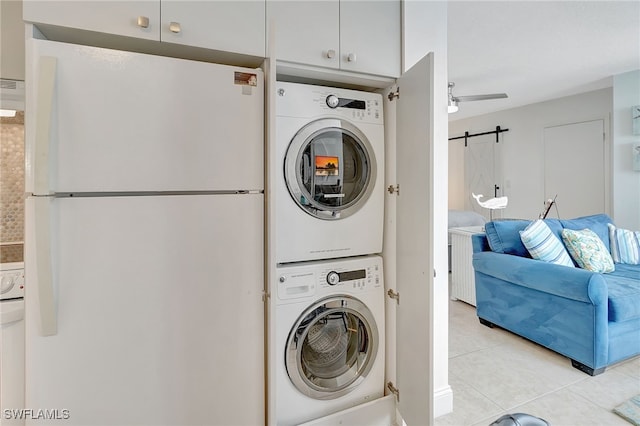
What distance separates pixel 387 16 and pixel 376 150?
2.28 feet

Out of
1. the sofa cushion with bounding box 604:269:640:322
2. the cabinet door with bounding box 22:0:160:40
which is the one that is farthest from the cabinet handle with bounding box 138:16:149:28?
the sofa cushion with bounding box 604:269:640:322

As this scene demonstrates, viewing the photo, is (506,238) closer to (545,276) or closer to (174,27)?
(545,276)

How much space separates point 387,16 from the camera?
1.68 meters

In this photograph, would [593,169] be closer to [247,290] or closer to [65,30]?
[247,290]

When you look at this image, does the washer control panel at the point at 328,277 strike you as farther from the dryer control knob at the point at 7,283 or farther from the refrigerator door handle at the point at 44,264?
the dryer control knob at the point at 7,283

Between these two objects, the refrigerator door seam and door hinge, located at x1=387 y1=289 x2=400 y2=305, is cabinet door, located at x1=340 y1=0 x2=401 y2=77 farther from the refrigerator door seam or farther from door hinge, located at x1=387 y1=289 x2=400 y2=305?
door hinge, located at x1=387 y1=289 x2=400 y2=305

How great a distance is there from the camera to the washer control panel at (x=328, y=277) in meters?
1.57

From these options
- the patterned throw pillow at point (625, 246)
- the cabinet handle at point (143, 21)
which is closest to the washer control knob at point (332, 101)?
the cabinet handle at point (143, 21)

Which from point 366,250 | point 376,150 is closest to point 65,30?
point 376,150

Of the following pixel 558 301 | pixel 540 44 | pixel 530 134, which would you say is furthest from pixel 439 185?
pixel 530 134

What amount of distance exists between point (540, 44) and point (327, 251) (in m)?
3.05

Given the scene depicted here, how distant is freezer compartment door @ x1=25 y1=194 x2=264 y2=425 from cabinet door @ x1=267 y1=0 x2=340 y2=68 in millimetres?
707

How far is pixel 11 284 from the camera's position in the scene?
129 cm

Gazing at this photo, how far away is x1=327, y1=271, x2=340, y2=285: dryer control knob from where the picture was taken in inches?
64.8
